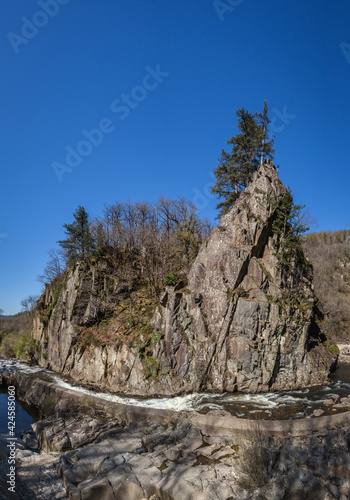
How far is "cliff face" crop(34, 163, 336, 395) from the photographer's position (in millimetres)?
13359

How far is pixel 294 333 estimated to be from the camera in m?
14.4

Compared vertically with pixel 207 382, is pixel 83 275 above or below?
above

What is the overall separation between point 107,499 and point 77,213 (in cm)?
3135

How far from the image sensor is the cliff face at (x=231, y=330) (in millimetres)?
13359

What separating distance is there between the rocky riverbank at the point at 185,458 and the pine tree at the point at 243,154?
17896 millimetres

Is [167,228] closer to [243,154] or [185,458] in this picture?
[243,154]

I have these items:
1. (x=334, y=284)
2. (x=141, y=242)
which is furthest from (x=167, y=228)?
(x=334, y=284)

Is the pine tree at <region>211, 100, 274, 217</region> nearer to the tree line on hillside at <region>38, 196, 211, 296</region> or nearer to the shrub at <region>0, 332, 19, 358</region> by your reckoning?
the tree line on hillside at <region>38, 196, 211, 296</region>

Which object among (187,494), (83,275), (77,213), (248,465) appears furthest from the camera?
(77,213)

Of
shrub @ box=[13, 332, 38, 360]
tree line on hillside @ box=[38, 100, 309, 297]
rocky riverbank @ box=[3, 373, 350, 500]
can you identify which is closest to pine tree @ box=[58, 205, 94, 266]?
tree line on hillside @ box=[38, 100, 309, 297]

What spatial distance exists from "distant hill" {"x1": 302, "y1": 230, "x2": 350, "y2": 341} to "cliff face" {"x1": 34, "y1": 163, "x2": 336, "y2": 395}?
16.6 feet

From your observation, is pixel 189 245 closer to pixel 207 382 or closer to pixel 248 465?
pixel 207 382

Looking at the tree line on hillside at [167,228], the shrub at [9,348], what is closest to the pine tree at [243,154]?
the tree line on hillside at [167,228]

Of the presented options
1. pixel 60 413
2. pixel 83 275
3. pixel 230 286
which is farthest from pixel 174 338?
pixel 83 275
